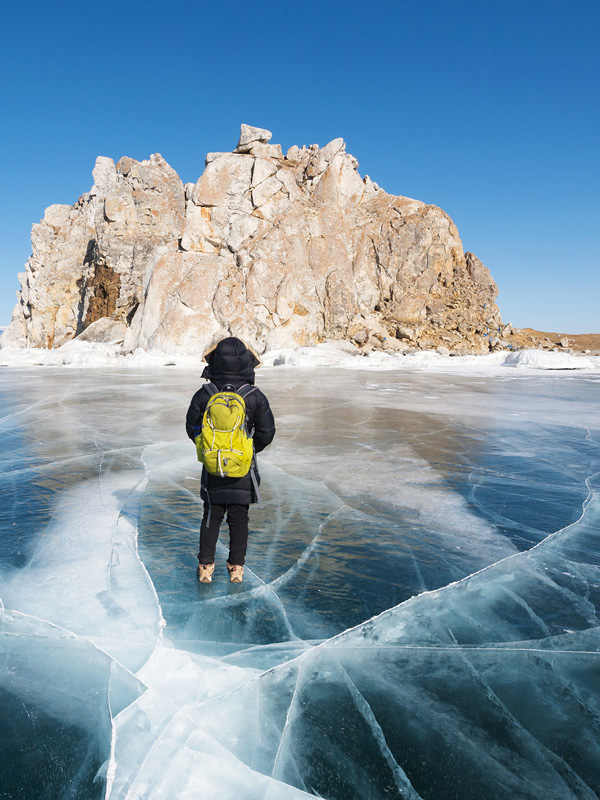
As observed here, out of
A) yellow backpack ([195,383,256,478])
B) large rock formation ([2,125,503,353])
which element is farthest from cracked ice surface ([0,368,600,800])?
large rock formation ([2,125,503,353])

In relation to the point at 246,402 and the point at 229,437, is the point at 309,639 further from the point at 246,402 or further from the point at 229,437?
the point at 246,402

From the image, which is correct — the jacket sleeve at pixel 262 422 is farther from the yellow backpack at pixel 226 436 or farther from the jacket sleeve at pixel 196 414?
A: the jacket sleeve at pixel 196 414

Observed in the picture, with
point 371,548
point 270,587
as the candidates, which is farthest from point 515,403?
point 270,587

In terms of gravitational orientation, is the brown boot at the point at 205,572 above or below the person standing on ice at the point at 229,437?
below

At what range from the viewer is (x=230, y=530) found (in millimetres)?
3271

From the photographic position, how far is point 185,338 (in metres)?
42.3

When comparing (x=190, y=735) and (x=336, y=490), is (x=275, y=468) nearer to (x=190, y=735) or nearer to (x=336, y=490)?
(x=336, y=490)

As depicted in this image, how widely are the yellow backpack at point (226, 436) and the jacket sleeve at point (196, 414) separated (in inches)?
4.3

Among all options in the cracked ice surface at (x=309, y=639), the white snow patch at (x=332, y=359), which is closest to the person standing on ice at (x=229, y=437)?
the cracked ice surface at (x=309, y=639)

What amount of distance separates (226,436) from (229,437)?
18 millimetres

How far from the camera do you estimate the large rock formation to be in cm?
4353

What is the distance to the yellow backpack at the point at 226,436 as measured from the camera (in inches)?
112

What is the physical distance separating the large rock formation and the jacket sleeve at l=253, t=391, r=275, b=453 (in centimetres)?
3962

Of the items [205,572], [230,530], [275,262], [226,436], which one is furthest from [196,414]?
[275,262]
